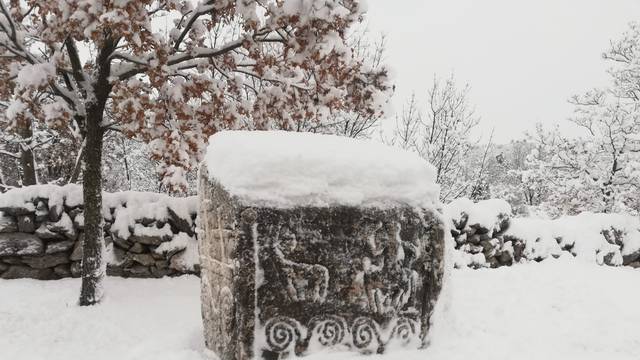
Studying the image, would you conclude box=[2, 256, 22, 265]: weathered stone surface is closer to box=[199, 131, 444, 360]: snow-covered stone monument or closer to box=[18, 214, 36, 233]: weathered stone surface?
box=[18, 214, 36, 233]: weathered stone surface

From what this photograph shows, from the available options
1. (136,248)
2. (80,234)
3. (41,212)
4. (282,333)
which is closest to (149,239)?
(136,248)

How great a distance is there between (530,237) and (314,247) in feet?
20.3

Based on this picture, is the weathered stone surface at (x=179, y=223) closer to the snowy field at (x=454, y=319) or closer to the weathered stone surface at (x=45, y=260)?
the snowy field at (x=454, y=319)

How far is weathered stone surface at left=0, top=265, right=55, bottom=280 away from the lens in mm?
6238

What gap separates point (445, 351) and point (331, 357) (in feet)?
3.05

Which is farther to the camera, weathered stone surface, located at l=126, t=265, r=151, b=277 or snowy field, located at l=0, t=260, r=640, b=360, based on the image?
weathered stone surface, located at l=126, t=265, r=151, b=277

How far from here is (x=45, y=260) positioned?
6340 millimetres

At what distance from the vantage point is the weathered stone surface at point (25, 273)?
246 inches

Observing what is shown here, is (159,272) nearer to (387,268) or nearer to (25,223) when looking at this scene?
(25,223)

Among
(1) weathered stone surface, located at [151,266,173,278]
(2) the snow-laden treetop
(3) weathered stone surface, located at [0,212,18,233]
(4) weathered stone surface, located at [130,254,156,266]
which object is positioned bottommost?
(1) weathered stone surface, located at [151,266,173,278]

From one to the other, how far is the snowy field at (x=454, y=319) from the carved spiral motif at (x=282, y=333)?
26 centimetres

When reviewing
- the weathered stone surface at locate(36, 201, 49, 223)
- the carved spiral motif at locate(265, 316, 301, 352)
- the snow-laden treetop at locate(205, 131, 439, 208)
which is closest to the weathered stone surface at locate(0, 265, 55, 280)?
the weathered stone surface at locate(36, 201, 49, 223)

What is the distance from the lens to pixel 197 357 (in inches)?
140

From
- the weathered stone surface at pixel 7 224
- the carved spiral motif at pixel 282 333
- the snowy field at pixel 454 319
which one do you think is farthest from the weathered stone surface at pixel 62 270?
the carved spiral motif at pixel 282 333
